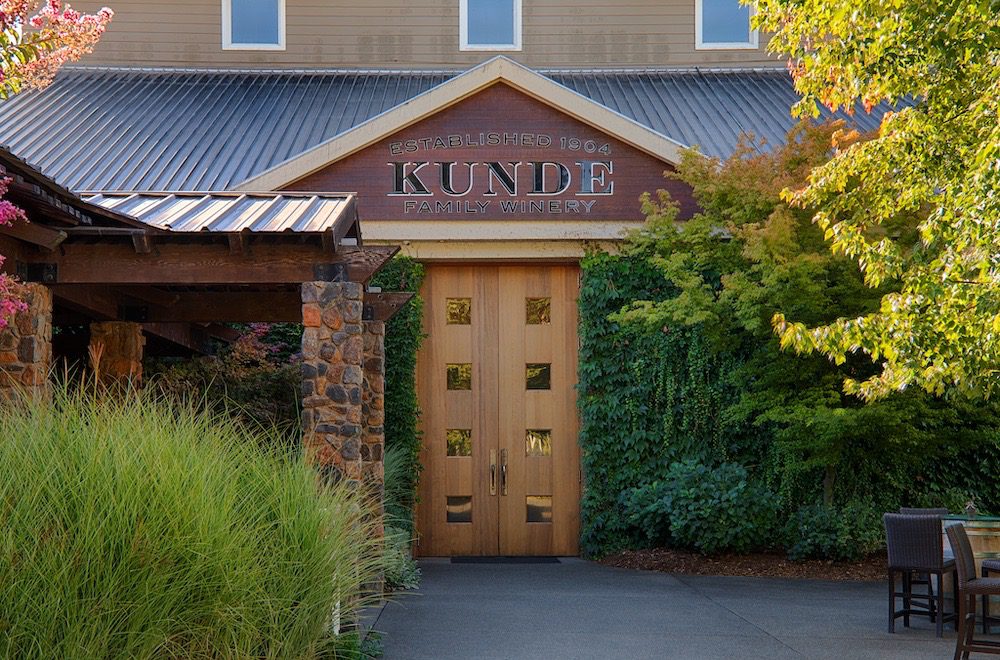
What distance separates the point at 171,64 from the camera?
708 inches

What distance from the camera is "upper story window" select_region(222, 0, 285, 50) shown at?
18016 mm

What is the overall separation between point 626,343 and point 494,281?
1.84 m

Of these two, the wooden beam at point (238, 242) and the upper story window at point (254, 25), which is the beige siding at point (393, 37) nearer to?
the upper story window at point (254, 25)

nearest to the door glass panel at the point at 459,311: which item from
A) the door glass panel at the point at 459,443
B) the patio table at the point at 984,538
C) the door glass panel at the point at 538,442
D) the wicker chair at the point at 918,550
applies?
the door glass panel at the point at 459,443

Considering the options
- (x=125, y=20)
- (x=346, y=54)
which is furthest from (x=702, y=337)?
(x=125, y=20)

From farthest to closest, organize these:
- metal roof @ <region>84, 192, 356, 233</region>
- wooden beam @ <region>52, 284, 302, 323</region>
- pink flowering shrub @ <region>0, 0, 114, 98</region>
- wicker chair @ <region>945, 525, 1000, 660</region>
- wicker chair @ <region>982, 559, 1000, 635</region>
→ wooden beam @ <region>52, 284, 302, 323</region> → metal roof @ <region>84, 192, 356, 233</region> → wicker chair @ <region>982, 559, 1000, 635</region> → wicker chair @ <region>945, 525, 1000, 660</region> → pink flowering shrub @ <region>0, 0, 114, 98</region>

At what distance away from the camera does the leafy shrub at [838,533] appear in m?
12.4

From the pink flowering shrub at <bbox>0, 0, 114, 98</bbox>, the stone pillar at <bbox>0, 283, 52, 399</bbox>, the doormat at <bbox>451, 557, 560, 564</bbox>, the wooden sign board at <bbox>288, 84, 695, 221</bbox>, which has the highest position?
the wooden sign board at <bbox>288, 84, 695, 221</bbox>

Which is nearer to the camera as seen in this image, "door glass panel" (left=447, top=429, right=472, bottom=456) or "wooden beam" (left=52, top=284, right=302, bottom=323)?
"wooden beam" (left=52, top=284, right=302, bottom=323)

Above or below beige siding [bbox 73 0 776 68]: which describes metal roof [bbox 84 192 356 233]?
below

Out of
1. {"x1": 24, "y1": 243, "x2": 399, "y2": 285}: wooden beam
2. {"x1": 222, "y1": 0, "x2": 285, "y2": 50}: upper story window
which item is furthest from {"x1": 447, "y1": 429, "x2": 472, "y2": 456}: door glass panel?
{"x1": 222, "y1": 0, "x2": 285, "y2": 50}: upper story window

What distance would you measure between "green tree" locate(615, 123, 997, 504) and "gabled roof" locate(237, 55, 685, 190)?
87cm

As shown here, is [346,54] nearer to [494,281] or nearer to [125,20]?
[125,20]

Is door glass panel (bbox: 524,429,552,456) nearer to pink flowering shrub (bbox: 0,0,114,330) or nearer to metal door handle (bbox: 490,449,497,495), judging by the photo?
metal door handle (bbox: 490,449,497,495)
